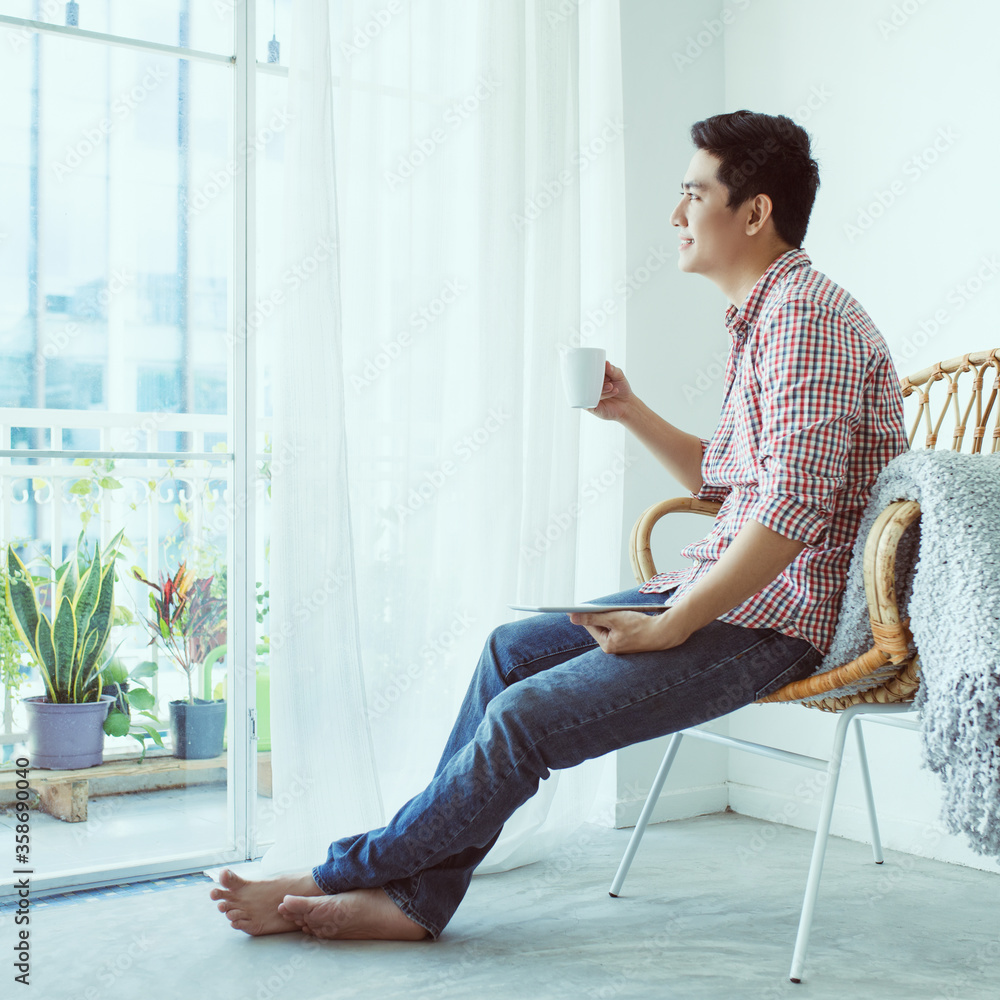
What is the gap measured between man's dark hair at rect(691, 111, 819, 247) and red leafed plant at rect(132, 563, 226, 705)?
3.99 ft

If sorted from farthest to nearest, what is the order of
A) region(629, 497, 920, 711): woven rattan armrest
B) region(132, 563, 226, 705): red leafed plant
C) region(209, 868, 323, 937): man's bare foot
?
region(132, 563, 226, 705): red leafed plant < region(209, 868, 323, 937): man's bare foot < region(629, 497, 920, 711): woven rattan armrest

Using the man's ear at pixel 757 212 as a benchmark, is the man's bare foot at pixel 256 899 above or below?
below

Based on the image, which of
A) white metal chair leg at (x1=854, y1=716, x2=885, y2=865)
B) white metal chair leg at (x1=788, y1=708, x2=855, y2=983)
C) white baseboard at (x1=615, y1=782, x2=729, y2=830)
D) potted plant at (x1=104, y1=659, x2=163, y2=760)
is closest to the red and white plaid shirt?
white metal chair leg at (x1=788, y1=708, x2=855, y2=983)

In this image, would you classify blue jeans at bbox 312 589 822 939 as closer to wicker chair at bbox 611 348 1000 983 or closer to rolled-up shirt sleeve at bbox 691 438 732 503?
wicker chair at bbox 611 348 1000 983

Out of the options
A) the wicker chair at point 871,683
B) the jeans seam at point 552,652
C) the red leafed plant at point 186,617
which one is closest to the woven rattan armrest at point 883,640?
the wicker chair at point 871,683

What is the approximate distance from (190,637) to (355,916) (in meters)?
0.77

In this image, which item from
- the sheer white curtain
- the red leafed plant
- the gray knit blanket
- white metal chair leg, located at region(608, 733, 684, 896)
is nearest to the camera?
the gray knit blanket

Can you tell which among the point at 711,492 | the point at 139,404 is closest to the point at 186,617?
the point at 139,404

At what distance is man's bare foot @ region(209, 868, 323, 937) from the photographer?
4.92ft

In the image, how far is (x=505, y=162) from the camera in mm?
2062

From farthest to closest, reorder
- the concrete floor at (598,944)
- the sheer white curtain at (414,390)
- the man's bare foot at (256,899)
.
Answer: the sheer white curtain at (414,390)
the man's bare foot at (256,899)
the concrete floor at (598,944)

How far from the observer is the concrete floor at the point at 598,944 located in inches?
55.1

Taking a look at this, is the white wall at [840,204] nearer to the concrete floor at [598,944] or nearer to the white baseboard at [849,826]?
the white baseboard at [849,826]

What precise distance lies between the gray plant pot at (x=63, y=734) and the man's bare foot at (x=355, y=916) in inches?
24.9
